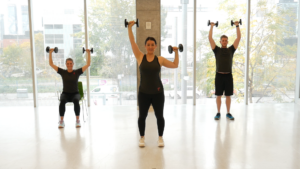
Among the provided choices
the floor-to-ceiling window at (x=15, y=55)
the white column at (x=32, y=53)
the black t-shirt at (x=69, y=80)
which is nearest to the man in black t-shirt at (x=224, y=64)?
the black t-shirt at (x=69, y=80)

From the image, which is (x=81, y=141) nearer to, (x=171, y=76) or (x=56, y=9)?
(x=171, y=76)

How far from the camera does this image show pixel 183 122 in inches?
166

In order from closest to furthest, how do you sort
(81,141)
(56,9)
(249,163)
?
(249,163)
(81,141)
(56,9)

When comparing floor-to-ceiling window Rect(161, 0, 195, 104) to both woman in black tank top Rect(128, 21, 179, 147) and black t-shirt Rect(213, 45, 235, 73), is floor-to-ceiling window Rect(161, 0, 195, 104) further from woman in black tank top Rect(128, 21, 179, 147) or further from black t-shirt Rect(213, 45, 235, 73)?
woman in black tank top Rect(128, 21, 179, 147)

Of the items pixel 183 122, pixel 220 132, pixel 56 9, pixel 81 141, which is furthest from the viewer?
pixel 56 9

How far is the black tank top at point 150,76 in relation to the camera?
2926 mm

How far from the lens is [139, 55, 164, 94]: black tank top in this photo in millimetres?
2926

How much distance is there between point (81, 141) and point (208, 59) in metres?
3.56

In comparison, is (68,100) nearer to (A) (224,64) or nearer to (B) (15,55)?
(B) (15,55)

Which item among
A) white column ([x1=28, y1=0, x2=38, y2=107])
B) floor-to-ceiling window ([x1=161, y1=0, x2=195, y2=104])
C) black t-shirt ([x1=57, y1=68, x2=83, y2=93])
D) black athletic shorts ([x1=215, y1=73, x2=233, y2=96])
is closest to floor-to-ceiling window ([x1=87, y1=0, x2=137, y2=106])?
floor-to-ceiling window ([x1=161, y1=0, x2=195, y2=104])

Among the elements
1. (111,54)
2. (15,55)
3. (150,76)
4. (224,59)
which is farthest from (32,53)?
(224,59)

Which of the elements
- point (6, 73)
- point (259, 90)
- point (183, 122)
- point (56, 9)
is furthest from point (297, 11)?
point (6, 73)

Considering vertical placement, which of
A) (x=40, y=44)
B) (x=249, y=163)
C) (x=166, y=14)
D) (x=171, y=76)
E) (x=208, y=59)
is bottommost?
(x=249, y=163)

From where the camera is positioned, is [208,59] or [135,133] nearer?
[135,133]
